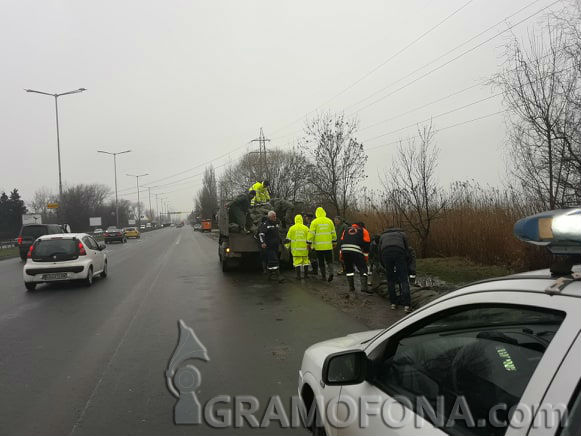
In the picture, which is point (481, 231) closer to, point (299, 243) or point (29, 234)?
point (299, 243)

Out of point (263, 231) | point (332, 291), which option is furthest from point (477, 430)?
point (263, 231)

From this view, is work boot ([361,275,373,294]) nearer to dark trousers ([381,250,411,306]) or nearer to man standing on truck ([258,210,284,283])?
dark trousers ([381,250,411,306])

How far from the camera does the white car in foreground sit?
4.58 feet

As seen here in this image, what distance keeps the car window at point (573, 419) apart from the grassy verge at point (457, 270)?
9989 millimetres

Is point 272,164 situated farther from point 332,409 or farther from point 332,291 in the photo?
point 332,409

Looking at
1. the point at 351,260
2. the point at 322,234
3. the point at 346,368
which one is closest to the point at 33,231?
the point at 322,234

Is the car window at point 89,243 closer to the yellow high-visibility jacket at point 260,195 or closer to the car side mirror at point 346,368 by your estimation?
the yellow high-visibility jacket at point 260,195

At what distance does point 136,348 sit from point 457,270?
350 inches

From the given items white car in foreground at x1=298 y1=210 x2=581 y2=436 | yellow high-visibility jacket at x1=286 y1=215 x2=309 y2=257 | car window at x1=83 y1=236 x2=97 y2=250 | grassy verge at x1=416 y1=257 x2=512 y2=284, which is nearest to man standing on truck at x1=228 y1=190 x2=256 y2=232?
yellow high-visibility jacket at x1=286 y1=215 x2=309 y2=257

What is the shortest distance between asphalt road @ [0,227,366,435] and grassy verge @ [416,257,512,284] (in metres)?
3.72

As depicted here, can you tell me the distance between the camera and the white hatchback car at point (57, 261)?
12.2 m

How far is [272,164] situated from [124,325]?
99.1 ft

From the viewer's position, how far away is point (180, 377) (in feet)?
17.4

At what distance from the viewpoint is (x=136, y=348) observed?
634 cm
